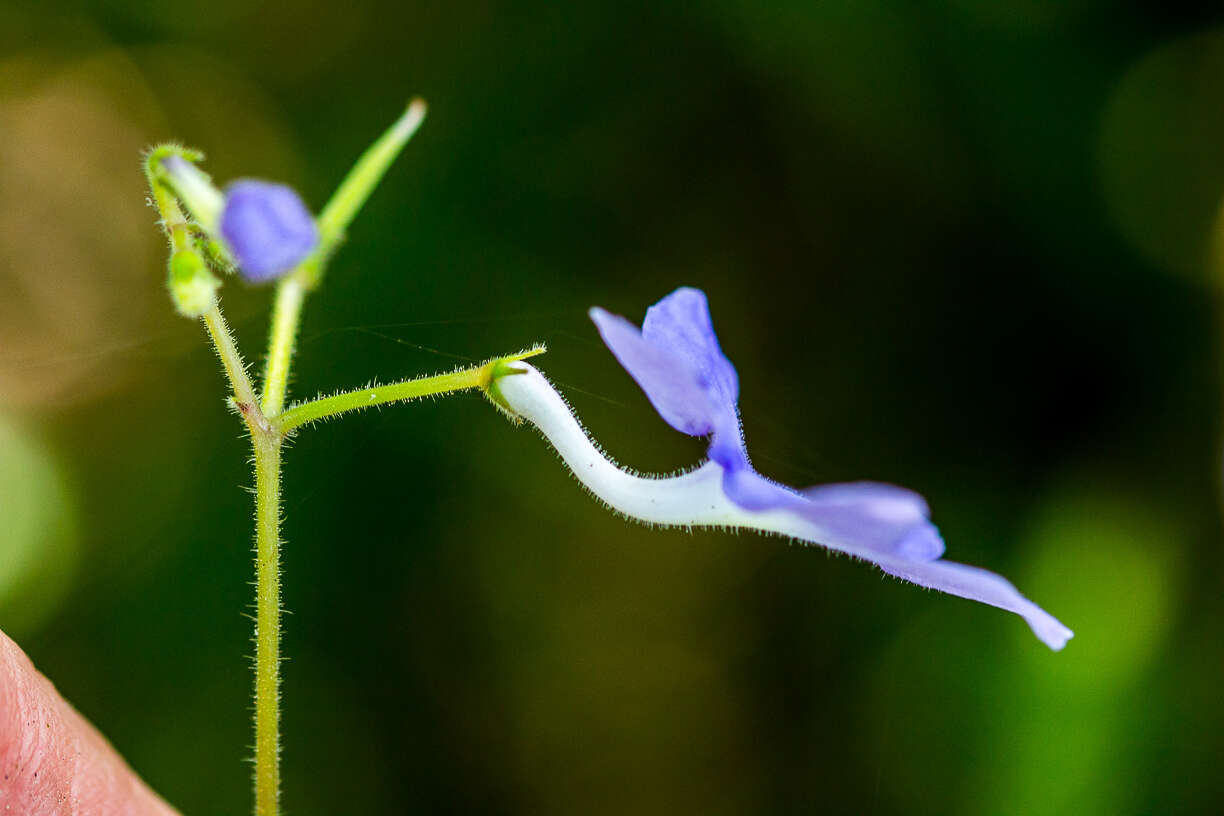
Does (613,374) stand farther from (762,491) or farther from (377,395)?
(762,491)

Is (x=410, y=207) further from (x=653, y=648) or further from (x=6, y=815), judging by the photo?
(x=6, y=815)

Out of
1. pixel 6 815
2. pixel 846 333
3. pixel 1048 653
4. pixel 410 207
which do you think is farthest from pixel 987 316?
pixel 6 815

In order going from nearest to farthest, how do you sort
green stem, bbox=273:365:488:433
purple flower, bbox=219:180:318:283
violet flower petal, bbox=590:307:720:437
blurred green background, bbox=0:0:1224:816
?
purple flower, bbox=219:180:318:283, violet flower petal, bbox=590:307:720:437, green stem, bbox=273:365:488:433, blurred green background, bbox=0:0:1224:816

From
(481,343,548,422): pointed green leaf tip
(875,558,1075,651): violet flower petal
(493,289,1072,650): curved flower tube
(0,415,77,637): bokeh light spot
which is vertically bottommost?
(875,558,1075,651): violet flower petal

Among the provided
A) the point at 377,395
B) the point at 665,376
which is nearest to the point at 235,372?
the point at 377,395

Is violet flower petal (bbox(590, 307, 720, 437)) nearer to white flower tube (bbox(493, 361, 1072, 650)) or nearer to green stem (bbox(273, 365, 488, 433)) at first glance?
white flower tube (bbox(493, 361, 1072, 650))

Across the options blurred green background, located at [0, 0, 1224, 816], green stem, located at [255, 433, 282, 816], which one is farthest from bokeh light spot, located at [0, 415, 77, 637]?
green stem, located at [255, 433, 282, 816]
